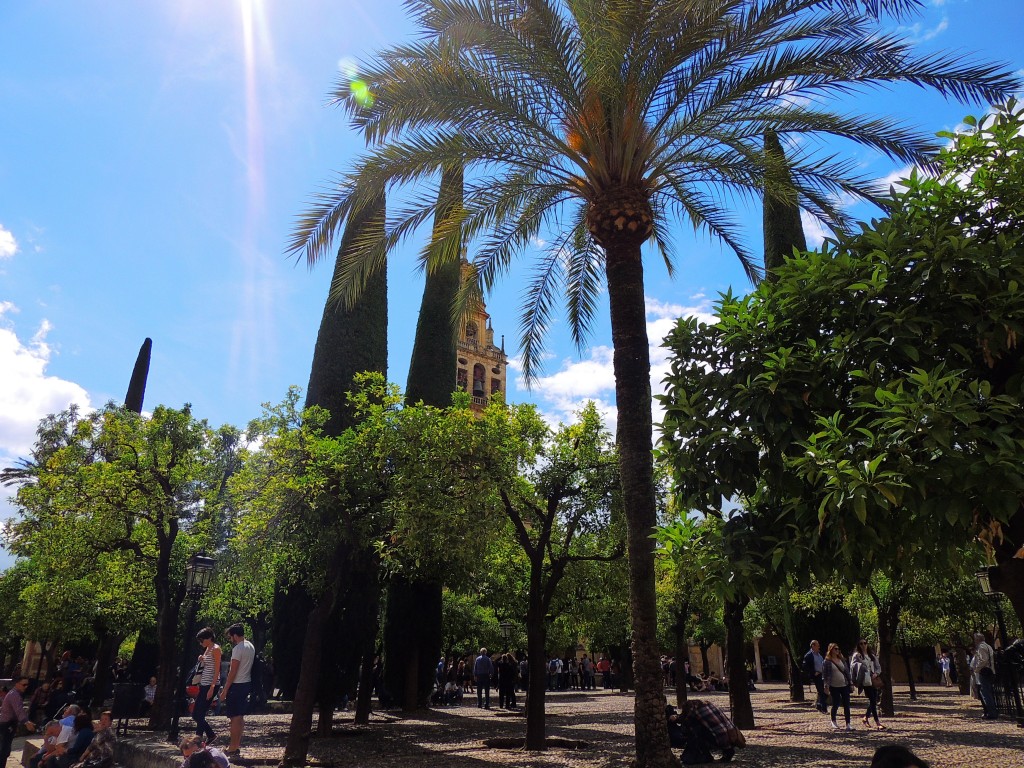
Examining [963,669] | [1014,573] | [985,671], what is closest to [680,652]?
[963,669]

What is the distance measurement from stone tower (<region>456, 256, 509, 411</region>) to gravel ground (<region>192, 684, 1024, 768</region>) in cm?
3011

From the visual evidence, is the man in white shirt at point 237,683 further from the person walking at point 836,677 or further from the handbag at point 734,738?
the person walking at point 836,677

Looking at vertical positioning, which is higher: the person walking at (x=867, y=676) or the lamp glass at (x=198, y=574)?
the lamp glass at (x=198, y=574)

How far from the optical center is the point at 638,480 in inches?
366

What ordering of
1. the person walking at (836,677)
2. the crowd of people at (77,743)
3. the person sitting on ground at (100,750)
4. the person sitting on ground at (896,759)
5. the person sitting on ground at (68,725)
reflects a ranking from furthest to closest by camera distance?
the person walking at (836,677)
the person sitting on ground at (68,725)
the crowd of people at (77,743)
the person sitting on ground at (100,750)
the person sitting on ground at (896,759)

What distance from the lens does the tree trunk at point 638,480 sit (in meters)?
8.64

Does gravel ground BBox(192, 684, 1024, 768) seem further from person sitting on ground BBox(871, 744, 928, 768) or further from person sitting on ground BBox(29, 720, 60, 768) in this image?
person sitting on ground BBox(871, 744, 928, 768)

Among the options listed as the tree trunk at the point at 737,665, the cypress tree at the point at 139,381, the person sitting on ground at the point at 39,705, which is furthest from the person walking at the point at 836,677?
the cypress tree at the point at 139,381

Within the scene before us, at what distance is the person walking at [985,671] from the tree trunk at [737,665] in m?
4.64

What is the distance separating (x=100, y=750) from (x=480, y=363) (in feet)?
141

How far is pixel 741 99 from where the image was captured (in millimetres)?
9664

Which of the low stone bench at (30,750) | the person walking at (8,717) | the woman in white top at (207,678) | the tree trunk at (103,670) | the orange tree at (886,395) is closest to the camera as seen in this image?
the orange tree at (886,395)

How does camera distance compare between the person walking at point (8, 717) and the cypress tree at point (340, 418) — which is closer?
the person walking at point (8, 717)

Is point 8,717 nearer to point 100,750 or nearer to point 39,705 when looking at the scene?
point 100,750
